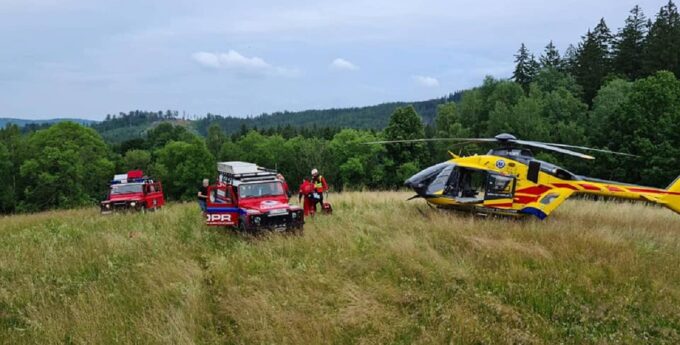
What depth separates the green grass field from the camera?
6270mm

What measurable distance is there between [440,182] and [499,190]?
1.60 meters

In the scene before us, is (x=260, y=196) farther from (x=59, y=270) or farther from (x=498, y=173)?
(x=498, y=173)

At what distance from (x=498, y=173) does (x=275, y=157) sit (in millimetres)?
66444

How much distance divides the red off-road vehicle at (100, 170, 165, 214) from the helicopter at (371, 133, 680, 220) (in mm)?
13894

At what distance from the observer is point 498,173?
1194cm

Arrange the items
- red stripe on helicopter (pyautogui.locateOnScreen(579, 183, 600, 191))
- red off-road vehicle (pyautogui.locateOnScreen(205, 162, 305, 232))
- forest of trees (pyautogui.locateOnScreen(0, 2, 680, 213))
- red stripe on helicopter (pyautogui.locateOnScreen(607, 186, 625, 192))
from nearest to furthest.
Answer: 1. red stripe on helicopter (pyautogui.locateOnScreen(607, 186, 625, 192))
2. red stripe on helicopter (pyautogui.locateOnScreen(579, 183, 600, 191))
3. red off-road vehicle (pyautogui.locateOnScreen(205, 162, 305, 232))
4. forest of trees (pyautogui.locateOnScreen(0, 2, 680, 213))

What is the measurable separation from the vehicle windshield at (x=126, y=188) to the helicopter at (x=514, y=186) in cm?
1527

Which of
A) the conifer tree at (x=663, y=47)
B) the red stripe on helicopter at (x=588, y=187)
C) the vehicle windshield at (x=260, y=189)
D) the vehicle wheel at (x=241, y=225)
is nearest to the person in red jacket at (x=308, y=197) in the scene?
the vehicle windshield at (x=260, y=189)

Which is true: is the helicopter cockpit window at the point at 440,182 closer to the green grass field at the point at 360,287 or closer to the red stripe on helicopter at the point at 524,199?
the green grass field at the point at 360,287

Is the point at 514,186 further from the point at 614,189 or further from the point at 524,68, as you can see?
the point at 524,68

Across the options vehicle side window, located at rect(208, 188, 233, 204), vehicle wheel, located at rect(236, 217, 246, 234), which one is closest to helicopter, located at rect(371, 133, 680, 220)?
vehicle wheel, located at rect(236, 217, 246, 234)

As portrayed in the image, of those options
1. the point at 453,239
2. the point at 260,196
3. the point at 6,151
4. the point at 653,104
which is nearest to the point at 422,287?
the point at 453,239

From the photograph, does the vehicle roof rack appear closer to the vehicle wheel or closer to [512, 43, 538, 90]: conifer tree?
the vehicle wheel

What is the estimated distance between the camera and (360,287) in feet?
24.2
